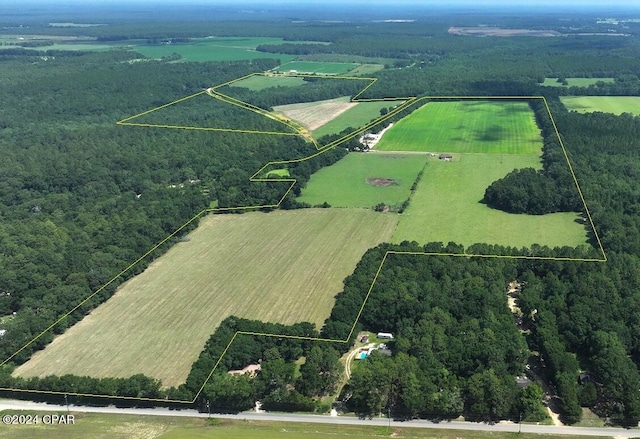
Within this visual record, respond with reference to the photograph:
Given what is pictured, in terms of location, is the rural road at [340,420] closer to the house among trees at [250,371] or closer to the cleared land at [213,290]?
the cleared land at [213,290]

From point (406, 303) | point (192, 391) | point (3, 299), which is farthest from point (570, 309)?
point (3, 299)

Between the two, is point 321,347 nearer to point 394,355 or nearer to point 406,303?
point 394,355

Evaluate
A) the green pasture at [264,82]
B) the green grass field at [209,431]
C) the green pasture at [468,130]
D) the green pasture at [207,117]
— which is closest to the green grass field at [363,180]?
the green pasture at [468,130]

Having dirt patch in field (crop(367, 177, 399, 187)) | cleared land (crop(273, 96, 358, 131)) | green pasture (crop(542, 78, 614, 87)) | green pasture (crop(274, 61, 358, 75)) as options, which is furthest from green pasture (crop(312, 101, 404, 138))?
green pasture (crop(542, 78, 614, 87))

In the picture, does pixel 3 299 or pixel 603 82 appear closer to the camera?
pixel 3 299

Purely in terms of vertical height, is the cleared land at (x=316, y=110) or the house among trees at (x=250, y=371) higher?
the cleared land at (x=316, y=110)

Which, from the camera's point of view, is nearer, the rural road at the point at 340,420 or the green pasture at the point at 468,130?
the rural road at the point at 340,420
